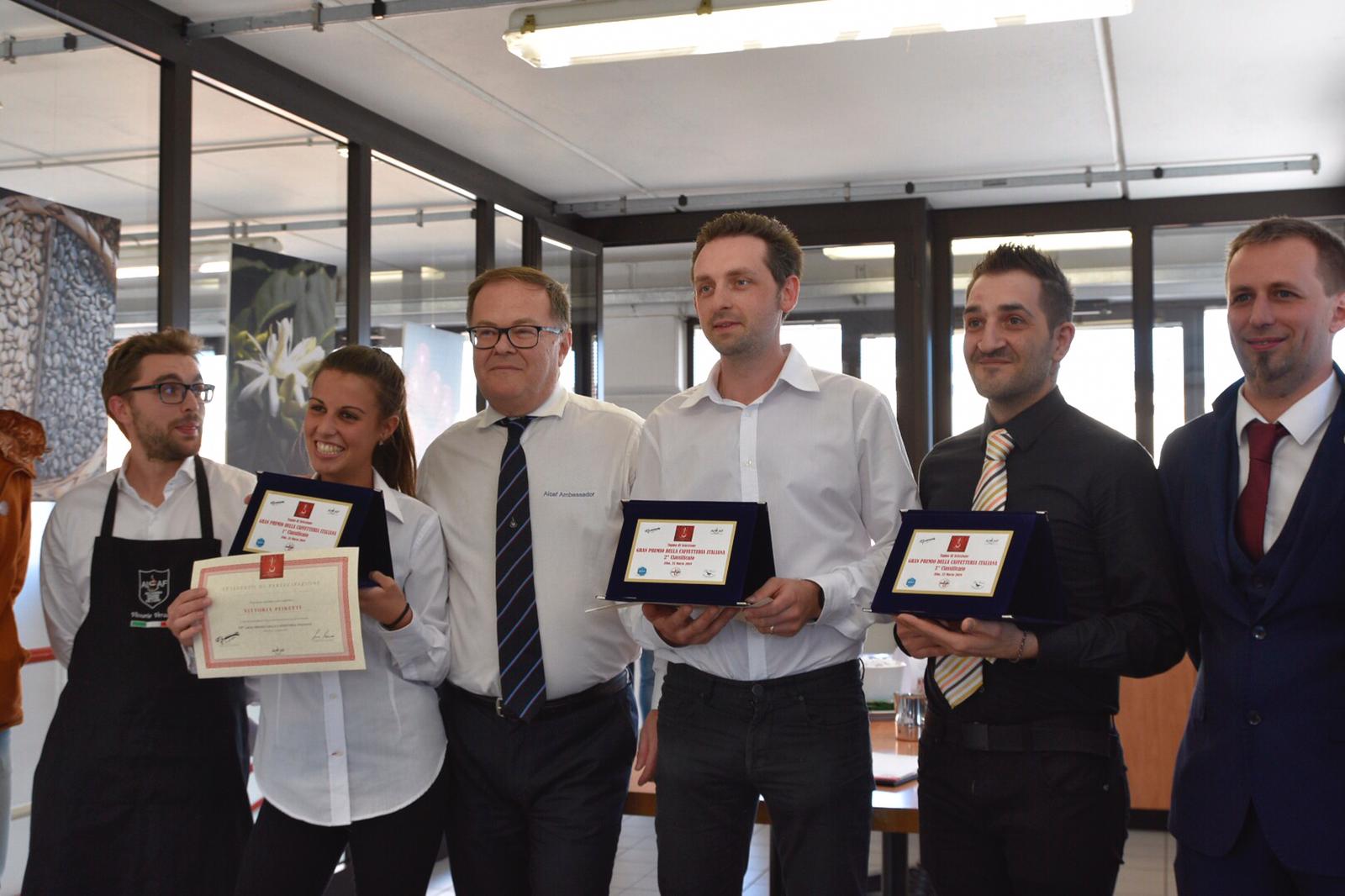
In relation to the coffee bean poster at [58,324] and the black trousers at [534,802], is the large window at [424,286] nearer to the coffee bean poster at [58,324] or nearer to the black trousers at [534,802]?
the coffee bean poster at [58,324]

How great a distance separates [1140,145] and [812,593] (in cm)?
448

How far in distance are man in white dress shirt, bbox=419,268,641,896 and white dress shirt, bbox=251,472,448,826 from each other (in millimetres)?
106

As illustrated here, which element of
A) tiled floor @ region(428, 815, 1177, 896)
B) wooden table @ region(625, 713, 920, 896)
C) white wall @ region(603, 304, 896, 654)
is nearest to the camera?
wooden table @ region(625, 713, 920, 896)

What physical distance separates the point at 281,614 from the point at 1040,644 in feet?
4.57

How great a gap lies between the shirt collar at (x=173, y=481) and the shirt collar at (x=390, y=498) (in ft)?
1.72

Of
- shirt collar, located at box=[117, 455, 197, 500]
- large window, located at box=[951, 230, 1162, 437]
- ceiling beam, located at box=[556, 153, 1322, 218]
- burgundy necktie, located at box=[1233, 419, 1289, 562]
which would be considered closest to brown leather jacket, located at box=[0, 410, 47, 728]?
shirt collar, located at box=[117, 455, 197, 500]

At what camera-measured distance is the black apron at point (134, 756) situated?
274cm

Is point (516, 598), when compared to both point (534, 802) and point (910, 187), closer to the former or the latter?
point (534, 802)

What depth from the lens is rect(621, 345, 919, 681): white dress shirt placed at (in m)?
2.45

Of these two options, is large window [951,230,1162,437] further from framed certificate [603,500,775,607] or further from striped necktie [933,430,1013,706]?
framed certificate [603,500,775,607]

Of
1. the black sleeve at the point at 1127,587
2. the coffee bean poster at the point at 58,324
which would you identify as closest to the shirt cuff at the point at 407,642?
the black sleeve at the point at 1127,587

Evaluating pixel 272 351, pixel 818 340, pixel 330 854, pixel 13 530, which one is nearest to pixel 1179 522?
pixel 330 854

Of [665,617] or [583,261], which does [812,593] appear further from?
[583,261]

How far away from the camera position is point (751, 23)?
13.3 feet
